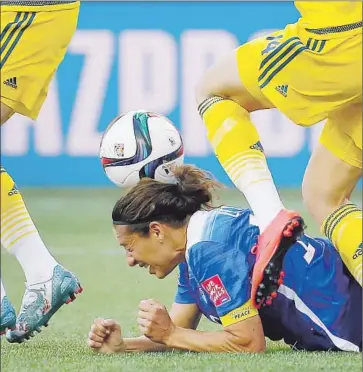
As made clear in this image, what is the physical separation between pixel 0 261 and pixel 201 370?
3724 millimetres

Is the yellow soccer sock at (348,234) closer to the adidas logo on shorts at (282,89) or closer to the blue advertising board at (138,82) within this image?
the adidas logo on shorts at (282,89)

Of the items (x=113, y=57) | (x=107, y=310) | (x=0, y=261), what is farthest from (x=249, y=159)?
(x=113, y=57)

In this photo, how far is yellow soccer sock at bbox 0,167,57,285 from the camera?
4039 millimetres

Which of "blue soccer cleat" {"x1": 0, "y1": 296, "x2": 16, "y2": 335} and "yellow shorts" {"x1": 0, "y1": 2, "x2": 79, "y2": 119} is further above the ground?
"yellow shorts" {"x1": 0, "y1": 2, "x2": 79, "y2": 119}

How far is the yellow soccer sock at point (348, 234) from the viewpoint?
355 centimetres

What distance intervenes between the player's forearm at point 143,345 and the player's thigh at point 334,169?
2.25 feet

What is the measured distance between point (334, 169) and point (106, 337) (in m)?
0.92

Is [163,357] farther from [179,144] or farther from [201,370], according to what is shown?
[179,144]

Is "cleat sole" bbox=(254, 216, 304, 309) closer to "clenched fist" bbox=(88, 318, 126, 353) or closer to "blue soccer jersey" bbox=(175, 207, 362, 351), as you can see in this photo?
"blue soccer jersey" bbox=(175, 207, 362, 351)

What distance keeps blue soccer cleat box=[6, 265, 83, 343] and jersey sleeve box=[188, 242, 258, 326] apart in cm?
60

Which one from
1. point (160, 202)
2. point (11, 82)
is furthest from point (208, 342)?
point (11, 82)

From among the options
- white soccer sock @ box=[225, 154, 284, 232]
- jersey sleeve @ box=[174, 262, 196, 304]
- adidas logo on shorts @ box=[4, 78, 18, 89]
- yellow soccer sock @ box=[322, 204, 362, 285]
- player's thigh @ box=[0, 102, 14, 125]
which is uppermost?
adidas logo on shorts @ box=[4, 78, 18, 89]

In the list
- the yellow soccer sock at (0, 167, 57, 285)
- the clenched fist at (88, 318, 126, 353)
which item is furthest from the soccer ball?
the clenched fist at (88, 318, 126, 353)

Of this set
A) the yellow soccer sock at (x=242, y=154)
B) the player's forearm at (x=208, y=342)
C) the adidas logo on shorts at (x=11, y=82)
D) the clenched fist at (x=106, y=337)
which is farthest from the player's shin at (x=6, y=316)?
the yellow soccer sock at (x=242, y=154)
